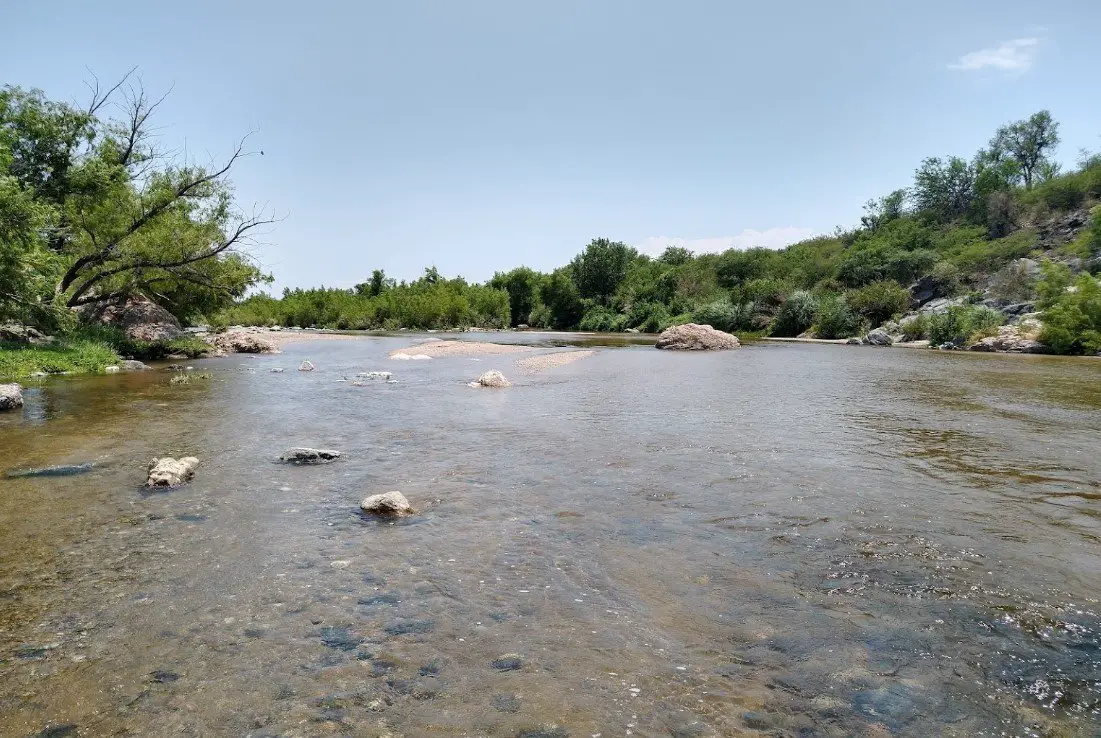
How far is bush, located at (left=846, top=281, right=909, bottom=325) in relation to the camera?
2144 inches

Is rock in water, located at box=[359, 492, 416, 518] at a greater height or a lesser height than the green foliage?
lesser


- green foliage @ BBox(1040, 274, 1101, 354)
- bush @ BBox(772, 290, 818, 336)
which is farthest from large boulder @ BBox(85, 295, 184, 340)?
bush @ BBox(772, 290, 818, 336)

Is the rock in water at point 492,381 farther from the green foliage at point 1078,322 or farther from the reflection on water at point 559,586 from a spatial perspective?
the green foliage at point 1078,322

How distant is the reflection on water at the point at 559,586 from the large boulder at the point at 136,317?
23.6 m

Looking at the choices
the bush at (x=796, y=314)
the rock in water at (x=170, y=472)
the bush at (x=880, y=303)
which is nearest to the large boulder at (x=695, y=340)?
the bush at (x=796, y=314)

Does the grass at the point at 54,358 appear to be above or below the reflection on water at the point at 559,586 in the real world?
above

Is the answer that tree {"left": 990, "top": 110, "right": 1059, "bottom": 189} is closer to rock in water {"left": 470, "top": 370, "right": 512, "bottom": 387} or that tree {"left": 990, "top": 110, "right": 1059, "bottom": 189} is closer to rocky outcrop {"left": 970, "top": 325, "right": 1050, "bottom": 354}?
rocky outcrop {"left": 970, "top": 325, "right": 1050, "bottom": 354}

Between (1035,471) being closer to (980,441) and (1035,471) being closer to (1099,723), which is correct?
(980,441)

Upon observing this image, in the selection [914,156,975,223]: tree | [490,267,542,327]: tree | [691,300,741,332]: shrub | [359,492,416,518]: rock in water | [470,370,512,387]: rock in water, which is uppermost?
[914,156,975,223]: tree

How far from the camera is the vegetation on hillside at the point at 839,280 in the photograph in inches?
2087

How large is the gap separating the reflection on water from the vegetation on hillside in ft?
115

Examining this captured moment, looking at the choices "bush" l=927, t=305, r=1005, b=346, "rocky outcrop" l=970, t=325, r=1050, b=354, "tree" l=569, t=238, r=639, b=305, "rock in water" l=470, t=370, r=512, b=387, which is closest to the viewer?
"rock in water" l=470, t=370, r=512, b=387

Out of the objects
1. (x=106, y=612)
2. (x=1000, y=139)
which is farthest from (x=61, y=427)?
(x=1000, y=139)

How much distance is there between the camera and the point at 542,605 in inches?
188
